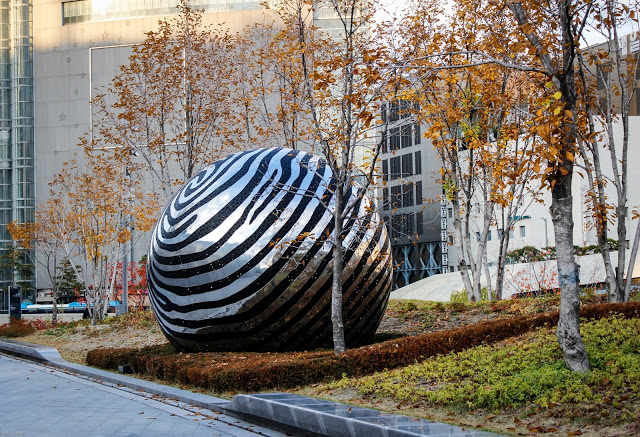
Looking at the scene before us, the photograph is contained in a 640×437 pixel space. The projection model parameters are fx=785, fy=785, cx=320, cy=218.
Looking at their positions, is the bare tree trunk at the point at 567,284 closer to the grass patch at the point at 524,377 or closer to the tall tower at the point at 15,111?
the grass patch at the point at 524,377

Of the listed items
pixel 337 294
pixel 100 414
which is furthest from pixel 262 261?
pixel 100 414

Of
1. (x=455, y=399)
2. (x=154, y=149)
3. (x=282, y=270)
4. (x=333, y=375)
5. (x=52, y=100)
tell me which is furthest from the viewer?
(x=52, y=100)

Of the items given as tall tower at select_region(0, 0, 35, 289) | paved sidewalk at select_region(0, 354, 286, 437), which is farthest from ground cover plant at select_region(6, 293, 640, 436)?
tall tower at select_region(0, 0, 35, 289)

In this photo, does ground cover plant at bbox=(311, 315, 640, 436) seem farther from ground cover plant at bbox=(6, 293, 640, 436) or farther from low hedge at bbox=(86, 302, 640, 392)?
low hedge at bbox=(86, 302, 640, 392)

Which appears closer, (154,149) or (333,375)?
(333,375)

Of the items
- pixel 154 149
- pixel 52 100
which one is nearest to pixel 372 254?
pixel 154 149

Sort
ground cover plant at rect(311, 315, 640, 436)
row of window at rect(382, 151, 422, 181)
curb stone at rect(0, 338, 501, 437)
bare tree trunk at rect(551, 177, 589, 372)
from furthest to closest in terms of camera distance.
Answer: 1. row of window at rect(382, 151, 422, 181)
2. bare tree trunk at rect(551, 177, 589, 372)
3. ground cover plant at rect(311, 315, 640, 436)
4. curb stone at rect(0, 338, 501, 437)

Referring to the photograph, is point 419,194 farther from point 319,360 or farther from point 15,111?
point 319,360

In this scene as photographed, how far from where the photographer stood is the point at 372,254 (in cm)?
1254

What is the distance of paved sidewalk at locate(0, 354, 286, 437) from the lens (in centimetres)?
851

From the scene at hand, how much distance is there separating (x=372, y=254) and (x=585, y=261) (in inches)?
1043

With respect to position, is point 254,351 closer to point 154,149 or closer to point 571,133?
point 571,133

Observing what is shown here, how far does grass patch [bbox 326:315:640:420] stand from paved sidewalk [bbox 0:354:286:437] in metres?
1.76

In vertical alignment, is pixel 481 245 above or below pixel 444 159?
below
